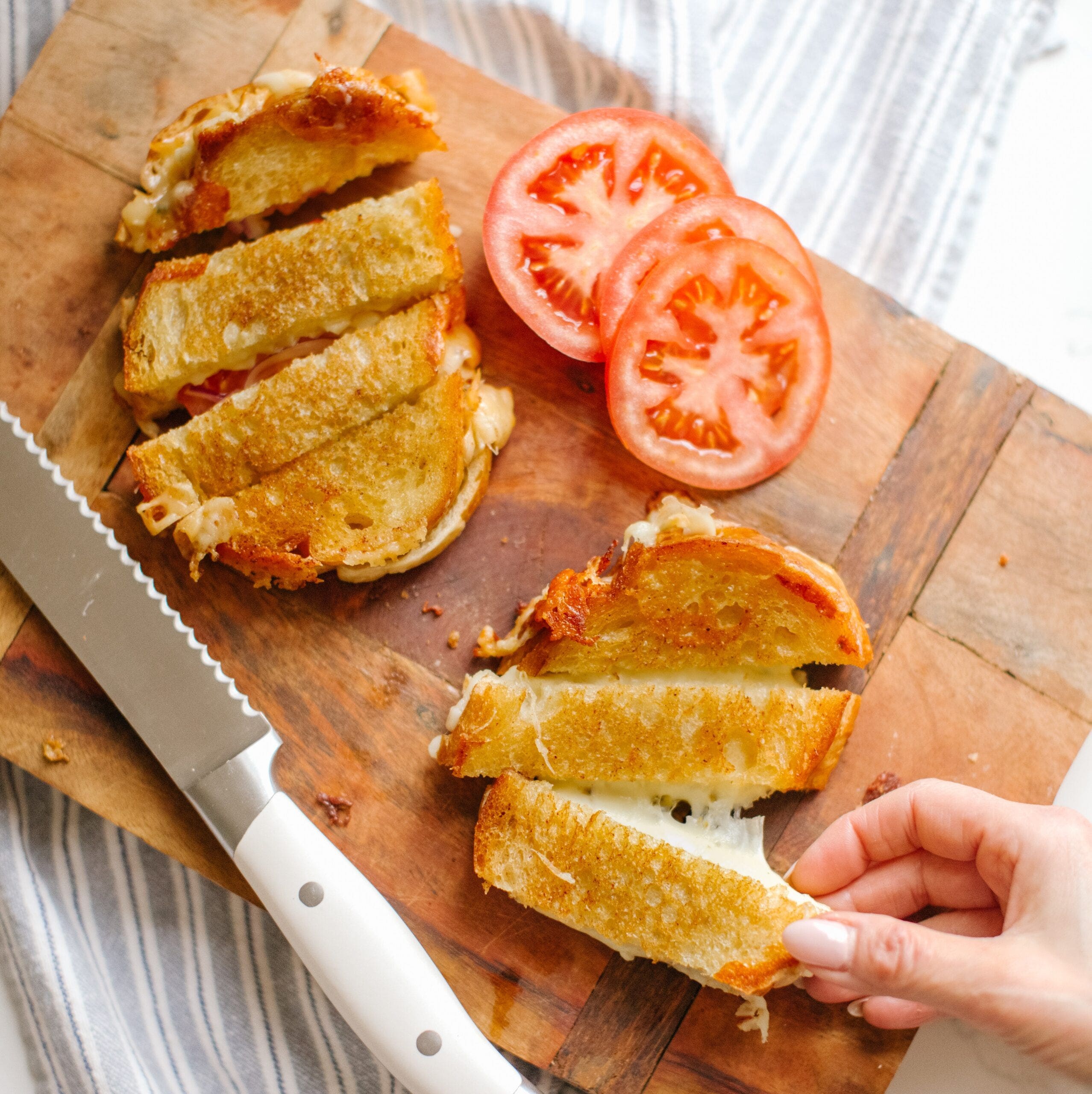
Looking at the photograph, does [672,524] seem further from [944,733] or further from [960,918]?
[960,918]

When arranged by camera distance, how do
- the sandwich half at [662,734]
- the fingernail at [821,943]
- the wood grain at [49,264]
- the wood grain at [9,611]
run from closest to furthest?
the fingernail at [821,943] → the sandwich half at [662,734] → the wood grain at [9,611] → the wood grain at [49,264]

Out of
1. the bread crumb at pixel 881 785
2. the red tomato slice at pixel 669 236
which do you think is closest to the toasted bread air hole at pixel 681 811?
the bread crumb at pixel 881 785

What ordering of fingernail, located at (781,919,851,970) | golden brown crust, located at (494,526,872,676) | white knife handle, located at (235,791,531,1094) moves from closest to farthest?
fingernail, located at (781,919,851,970) → white knife handle, located at (235,791,531,1094) → golden brown crust, located at (494,526,872,676)

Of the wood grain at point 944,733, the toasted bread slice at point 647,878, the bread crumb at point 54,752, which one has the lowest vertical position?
the bread crumb at point 54,752

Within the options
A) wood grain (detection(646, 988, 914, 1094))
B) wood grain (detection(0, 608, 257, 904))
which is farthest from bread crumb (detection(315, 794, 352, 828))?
wood grain (detection(646, 988, 914, 1094))

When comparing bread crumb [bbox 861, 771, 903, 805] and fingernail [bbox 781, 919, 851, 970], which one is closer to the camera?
fingernail [bbox 781, 919, 851, 970]

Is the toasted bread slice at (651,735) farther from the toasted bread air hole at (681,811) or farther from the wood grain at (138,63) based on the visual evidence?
the wood grain at (138,63)

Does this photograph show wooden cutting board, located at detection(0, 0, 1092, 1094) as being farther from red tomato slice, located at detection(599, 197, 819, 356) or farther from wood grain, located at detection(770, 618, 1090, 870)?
red tomato slice, located at detection(599, 197, 819, 356)
